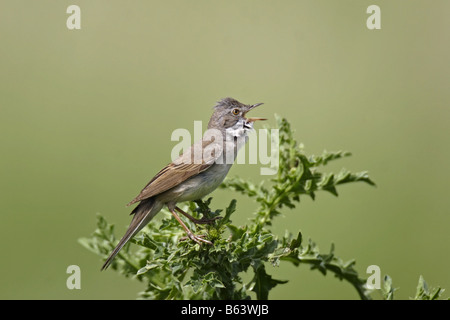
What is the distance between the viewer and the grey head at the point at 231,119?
13.7ft

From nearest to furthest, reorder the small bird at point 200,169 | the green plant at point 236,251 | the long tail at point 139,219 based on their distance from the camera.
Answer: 1. the green plant at point 236,251
2. the long tail at point 139,219
3. the small bird at point 200,169

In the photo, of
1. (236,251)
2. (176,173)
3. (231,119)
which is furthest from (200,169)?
(236,251)

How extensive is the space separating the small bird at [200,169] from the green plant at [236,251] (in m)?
0.17

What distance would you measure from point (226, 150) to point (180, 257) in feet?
4.67

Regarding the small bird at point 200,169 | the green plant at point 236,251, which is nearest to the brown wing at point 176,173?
the small bird at point 200,169

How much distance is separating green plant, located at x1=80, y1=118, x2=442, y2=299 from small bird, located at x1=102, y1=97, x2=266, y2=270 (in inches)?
6.6

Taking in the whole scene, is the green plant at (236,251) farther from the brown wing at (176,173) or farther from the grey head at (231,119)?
the grey head at (231,119)

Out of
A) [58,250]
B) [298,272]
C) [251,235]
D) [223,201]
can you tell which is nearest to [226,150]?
[251,235]

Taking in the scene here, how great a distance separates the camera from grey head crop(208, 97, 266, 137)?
4180mm

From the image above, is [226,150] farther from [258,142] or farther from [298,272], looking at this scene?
[298,272]

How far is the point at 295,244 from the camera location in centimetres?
285

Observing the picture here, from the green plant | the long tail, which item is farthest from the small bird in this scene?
the green plant

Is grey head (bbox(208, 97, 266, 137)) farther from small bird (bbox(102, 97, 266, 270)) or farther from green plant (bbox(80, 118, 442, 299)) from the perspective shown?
green plant (bbox(80, 118, 442, 299))

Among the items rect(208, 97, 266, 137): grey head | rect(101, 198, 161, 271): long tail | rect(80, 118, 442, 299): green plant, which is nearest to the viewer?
rect(80, 118, 442, 299): green plant
